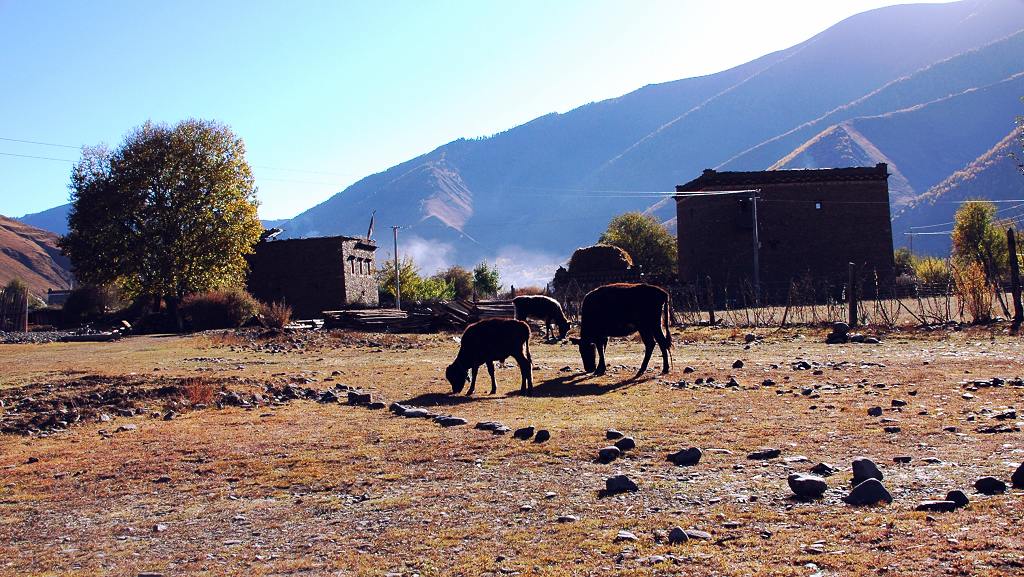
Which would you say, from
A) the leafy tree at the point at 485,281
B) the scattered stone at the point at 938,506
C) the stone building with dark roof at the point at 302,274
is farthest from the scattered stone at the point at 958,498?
the leafy tree at the point at 485,281

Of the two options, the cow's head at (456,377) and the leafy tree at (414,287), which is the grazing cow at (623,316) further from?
the leafy tree at (414,287)

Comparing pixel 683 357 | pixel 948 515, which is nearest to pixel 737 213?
pixel 683 357

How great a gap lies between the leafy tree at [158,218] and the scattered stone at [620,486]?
51.1m

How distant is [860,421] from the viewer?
971 cm

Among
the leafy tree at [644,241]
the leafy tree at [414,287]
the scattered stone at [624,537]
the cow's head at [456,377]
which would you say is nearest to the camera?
the scattered stone at [624,537]

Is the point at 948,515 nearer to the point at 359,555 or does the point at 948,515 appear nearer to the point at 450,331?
the point at 359,555

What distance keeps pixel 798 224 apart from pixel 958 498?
55339 mm

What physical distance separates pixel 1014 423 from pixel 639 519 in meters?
5.04

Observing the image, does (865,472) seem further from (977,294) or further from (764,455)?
(977,294)

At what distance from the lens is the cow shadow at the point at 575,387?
14378mm

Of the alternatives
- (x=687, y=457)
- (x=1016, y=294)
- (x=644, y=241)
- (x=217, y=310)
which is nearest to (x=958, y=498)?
(x=687, y=457)

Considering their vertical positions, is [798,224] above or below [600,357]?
above

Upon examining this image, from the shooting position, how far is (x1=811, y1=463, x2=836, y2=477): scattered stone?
714 centimetres

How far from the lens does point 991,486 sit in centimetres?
614
